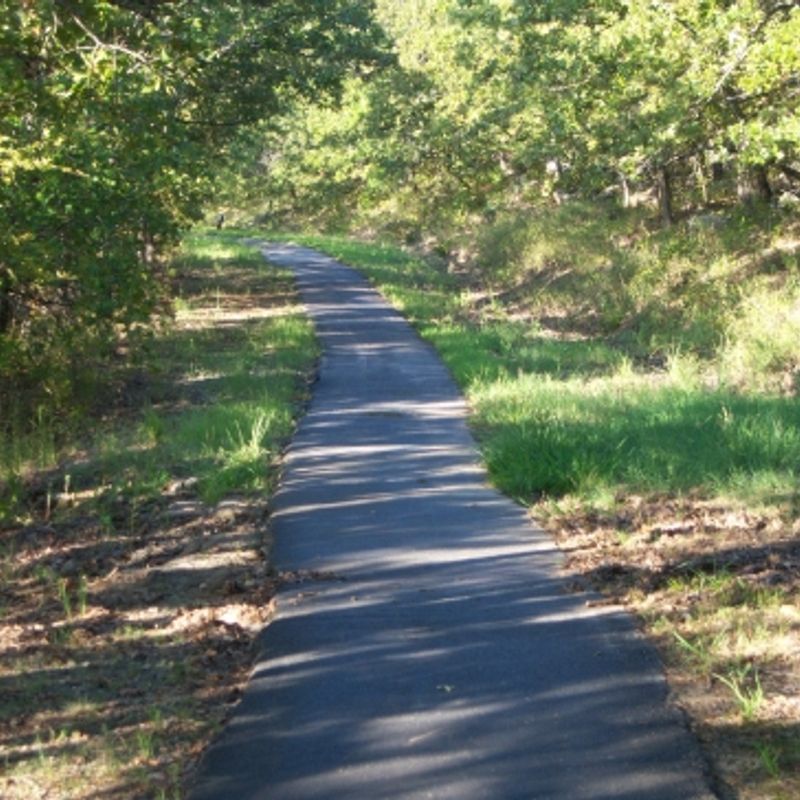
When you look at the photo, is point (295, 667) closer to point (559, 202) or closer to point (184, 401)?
point (184, 401)

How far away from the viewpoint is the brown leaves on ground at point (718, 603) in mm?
5094

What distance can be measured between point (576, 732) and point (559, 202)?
105 feet

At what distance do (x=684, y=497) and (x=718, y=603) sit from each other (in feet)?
8.28

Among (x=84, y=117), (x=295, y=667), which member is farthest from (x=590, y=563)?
(x=84, y=117)

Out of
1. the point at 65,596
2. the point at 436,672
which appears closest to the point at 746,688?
the point at 436,672

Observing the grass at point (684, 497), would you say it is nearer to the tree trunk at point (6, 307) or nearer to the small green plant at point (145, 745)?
the small green plant at point (145, 745)

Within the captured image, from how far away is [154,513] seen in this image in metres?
10.2

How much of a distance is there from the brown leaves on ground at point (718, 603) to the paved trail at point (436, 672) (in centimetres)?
15

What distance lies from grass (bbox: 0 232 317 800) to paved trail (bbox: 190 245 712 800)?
0.90 ft

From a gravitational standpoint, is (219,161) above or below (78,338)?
above

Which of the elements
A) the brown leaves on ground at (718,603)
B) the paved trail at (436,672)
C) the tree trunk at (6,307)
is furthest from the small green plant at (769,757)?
the tree trunk at (6,307)

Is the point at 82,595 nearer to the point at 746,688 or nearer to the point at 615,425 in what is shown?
the point at 746,688

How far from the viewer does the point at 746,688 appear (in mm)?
5676

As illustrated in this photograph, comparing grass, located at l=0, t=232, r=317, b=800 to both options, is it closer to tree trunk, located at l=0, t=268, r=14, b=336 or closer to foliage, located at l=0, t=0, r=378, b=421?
foliage, located at l=0, t=0, r=378, b=421
